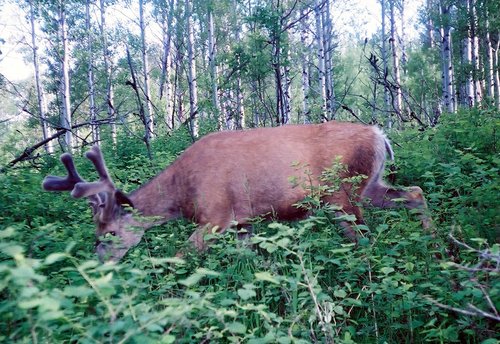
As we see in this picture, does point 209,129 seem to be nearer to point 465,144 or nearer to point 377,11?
point 465,144

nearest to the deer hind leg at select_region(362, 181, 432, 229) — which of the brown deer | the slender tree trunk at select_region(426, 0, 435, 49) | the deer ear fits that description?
the brown deer

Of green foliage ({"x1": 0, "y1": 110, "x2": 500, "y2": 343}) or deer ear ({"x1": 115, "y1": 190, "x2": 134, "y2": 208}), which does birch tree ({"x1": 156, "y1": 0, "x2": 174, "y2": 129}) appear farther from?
green foliage ({"x1": 0, "y1": 110, "x2": 500, "y2": 343})

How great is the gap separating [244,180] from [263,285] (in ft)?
5.49

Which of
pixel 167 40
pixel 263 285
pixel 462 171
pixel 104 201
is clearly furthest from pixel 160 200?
pixel 167 40

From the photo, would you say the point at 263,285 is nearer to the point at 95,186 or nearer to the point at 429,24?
the point at 95,186

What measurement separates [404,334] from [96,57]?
28.7m

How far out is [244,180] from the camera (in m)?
4.72

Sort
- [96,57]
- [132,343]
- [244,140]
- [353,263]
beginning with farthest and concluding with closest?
[96,57] → [244,140] → [353,263] → [132,343]

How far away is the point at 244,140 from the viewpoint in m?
5.03

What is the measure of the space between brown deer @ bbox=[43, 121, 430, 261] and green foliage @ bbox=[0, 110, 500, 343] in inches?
12.0

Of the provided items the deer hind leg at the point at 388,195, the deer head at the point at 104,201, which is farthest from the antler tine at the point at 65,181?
the deer hind leg at the point at 388,195

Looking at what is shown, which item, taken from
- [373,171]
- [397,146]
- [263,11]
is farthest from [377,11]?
[373,171]

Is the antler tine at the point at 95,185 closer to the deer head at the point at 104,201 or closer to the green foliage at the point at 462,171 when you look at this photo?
the deer head at the point at 104,201

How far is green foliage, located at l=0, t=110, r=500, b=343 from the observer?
1675 mm
